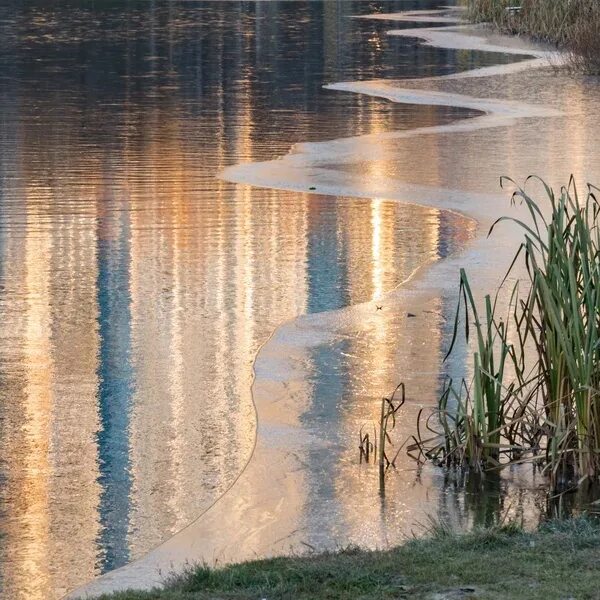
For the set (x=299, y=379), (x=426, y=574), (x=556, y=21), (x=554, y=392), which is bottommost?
(x=299, y=379)

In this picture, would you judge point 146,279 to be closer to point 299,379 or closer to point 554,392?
point 299,379

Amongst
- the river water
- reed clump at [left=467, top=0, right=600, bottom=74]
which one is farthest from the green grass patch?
reed clump at [left=467, top=0, right=600, bottom=74]

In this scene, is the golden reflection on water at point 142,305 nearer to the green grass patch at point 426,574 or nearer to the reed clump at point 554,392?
the green grass patch at point 426,574

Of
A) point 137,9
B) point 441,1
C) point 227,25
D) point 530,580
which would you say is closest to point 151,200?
point 530,580

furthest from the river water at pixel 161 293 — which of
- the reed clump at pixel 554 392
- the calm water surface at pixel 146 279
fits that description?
the reed clump at pixel 554 392

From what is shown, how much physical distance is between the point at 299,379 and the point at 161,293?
2.04 m

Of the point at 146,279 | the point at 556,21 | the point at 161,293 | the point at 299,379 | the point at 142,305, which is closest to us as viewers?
the point at 299,379

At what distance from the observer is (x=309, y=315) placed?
359 inches

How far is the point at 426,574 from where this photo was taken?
15.8 feet

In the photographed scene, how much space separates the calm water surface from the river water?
2cm

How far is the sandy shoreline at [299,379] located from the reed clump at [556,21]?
328 inches

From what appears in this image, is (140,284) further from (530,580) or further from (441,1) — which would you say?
(441,1)

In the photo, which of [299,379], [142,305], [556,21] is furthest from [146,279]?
[556,21]

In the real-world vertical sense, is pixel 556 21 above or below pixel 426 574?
above
